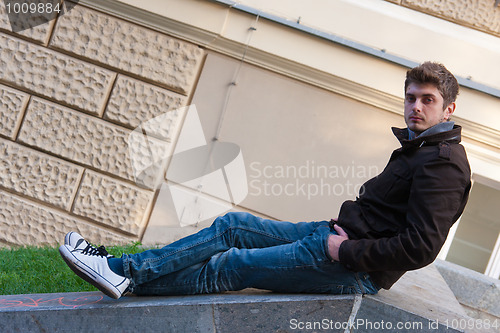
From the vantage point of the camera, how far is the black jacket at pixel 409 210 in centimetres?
247

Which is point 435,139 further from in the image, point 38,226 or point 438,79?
point 38,226

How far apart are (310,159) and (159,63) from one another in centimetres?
155

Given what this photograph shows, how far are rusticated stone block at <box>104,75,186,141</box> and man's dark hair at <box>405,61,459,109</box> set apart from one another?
2705 millimetres

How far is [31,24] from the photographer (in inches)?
206

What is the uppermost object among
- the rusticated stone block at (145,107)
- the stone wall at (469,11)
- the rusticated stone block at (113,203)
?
the stone wall at (469,11)

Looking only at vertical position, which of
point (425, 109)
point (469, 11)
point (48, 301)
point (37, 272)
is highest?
point (469, 11)

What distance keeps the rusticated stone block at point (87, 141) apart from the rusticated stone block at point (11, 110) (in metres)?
0.08

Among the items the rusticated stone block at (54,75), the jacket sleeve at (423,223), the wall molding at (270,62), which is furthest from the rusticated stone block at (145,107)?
the jacket sleeve at (423,223)

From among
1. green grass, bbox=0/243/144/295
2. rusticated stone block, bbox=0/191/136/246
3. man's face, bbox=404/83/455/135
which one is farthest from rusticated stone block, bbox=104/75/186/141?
man's face, bbox=404/83/455/135

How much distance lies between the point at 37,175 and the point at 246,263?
2.95 metres

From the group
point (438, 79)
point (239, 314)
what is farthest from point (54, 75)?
point (438, 79)

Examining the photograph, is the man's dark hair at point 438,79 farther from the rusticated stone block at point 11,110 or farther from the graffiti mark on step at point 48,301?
the rusticated stone block at point 11,110

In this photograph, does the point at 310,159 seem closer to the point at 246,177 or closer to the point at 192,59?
the point at 246,177

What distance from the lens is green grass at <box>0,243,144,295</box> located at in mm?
3832
